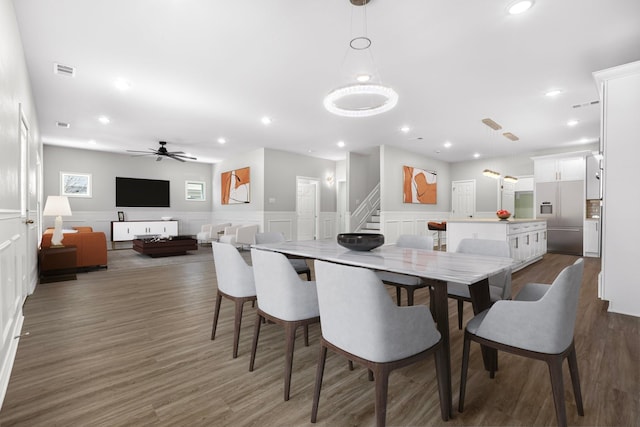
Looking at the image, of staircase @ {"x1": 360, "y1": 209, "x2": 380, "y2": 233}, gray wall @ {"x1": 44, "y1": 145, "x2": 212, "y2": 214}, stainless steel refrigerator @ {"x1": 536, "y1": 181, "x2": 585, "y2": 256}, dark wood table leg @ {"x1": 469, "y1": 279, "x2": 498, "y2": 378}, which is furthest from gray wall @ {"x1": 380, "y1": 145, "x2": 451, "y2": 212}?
gray wall @ {"x1": 44, "y1": 145, "x2": 212, "y2": 214}

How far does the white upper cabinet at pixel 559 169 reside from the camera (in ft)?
22.6

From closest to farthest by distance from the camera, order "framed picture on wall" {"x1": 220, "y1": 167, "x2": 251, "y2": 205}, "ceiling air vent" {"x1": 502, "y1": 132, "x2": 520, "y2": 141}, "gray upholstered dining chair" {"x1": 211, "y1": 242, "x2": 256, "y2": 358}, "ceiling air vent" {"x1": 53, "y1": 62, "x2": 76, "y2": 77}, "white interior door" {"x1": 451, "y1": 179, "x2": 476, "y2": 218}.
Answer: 1. "gray upholstered dining chair" {"x1": 211, "y1": 242, "x2": 256, "y2": 358}
2. "ceiling air vent" {"x1": 53, "y1": 62, "x2": 76, "y2": 77}
3. "ceiling air vent" {"x1": 502, "y1": 132, "x2": 520, "y2": 141}
4. "framed picture on wall" {"x1": 220, "y1": 167, "x2": 251, "y2": 205}
5. "white interior door" {"x1": 451, "y1": 179, "x2": 476, "y2": 218}

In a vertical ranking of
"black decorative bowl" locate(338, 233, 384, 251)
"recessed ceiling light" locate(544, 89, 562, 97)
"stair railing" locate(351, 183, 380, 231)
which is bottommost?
"black decorative bowl" locate(338, 233, 384, 251)

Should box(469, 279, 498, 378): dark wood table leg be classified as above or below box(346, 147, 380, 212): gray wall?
below

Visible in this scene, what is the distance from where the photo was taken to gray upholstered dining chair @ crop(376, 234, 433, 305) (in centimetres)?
255

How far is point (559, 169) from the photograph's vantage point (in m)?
7.17

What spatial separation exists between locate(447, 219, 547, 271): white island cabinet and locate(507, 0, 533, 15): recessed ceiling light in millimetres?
3163

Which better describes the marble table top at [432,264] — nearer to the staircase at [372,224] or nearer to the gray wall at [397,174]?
the gray wall at [397,174]

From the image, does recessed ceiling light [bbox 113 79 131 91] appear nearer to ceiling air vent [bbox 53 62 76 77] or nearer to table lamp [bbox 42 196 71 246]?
ceiling air vent [bbox 53 62 76 77]

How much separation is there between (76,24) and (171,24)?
866mm

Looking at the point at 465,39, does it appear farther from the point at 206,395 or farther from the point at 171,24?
the point at 206,395

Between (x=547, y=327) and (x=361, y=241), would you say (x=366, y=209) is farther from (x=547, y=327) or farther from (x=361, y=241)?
(x=547, y=327)

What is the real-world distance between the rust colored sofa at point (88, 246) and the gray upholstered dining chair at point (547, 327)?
19.1 ft

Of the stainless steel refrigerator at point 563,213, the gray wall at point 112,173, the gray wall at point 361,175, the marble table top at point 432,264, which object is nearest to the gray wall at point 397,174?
the gray wall at point 361,175
